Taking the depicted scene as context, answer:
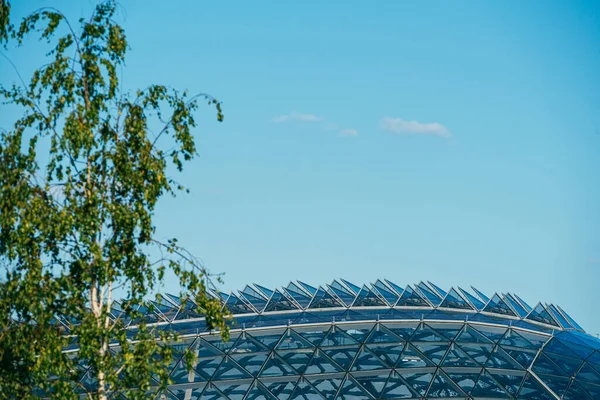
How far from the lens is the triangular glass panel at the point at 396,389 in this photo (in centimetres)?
4978

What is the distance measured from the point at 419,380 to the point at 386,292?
29.8 ft

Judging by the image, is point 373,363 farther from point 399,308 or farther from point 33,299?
point 33,299

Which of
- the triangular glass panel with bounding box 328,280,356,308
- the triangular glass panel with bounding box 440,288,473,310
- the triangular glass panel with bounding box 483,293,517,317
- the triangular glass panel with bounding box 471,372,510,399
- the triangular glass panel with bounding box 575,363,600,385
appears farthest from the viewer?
the triangular glass panel with bounding box 328,280,356,308

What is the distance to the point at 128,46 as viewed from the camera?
31.0m

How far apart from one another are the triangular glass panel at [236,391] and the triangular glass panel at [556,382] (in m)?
16.0

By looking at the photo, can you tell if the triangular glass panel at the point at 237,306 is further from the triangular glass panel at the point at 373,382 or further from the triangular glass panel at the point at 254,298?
the triangular glass panel at the point at 373,382

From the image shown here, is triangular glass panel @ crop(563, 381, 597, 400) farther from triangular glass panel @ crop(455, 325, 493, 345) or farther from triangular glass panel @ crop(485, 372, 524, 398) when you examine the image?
triangular glass panel @ crop(455, 325, 493, 345)

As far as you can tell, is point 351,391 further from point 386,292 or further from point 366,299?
point 386,292

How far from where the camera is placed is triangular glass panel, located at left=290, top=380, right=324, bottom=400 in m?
50.4

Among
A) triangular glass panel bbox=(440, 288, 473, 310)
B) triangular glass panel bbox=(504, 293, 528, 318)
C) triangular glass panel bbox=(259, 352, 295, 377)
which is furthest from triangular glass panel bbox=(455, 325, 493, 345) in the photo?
triangular glass panel bbox=(259, 352, 295, 377)

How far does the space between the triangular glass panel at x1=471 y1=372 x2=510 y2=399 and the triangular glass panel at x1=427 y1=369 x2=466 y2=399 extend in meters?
0.85

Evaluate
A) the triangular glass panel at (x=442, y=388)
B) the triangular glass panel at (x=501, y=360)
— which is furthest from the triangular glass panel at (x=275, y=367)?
the triangular glass panel at (x=501, y=360)

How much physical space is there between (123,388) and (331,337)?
2561 centimetres

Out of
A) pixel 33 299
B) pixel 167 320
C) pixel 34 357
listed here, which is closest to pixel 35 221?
pixel 33 299
